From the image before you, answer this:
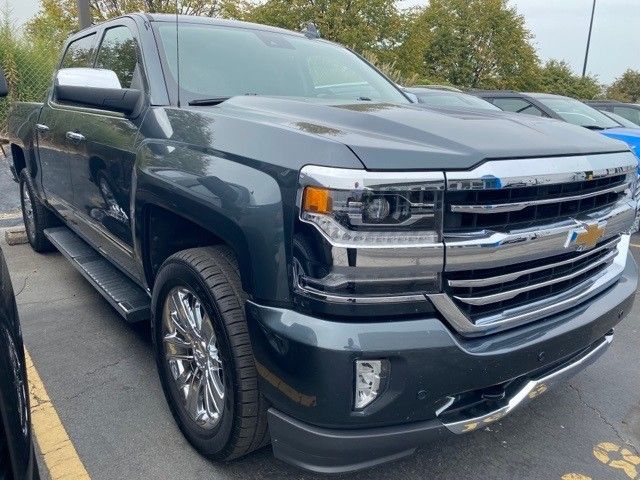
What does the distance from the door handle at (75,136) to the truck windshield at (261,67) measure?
846 millimetres

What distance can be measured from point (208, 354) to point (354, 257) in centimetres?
90

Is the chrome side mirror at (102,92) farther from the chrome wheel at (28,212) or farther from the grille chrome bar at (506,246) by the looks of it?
the chrome wheel at (28,212)

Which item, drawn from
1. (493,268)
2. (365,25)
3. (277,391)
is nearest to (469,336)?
(493,268)

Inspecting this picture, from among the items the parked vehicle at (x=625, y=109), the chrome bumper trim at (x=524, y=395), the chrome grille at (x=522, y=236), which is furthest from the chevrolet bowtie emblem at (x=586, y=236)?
the parked vehicle at (x=625, y=109)

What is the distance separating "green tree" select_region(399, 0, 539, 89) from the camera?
3120cm

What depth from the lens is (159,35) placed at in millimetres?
2877

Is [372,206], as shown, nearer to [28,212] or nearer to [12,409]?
[12,409]

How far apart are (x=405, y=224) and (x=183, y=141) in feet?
3.48

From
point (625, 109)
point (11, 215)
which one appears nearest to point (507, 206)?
point (11, 215)

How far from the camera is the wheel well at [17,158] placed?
5094 mm

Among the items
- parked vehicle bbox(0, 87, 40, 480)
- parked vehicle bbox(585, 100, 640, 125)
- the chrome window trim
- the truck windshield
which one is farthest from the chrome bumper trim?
parked vehicle bbox(585, 100, 640, 125)

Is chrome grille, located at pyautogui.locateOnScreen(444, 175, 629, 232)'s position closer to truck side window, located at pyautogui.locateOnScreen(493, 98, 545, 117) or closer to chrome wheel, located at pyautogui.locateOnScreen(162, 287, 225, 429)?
chrome wheel, located at pyautogui.locateOnScreen(162, 287, 225, 429)

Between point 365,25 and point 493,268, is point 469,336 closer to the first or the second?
point 493,268

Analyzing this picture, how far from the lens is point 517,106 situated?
28.8 feet
